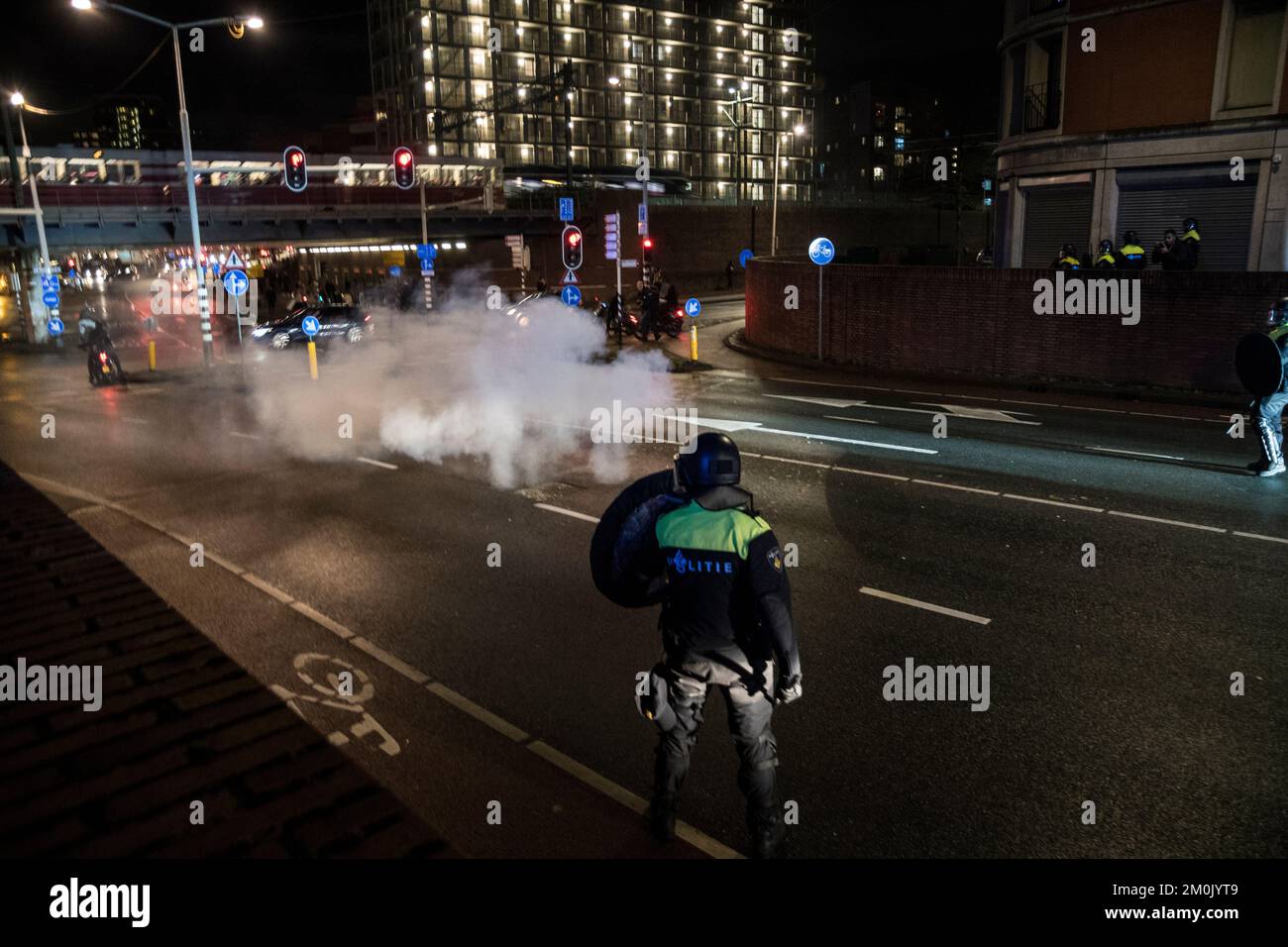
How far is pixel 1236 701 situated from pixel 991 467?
6261 millimetres

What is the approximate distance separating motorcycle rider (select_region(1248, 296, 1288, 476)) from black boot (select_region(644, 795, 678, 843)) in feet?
32.7

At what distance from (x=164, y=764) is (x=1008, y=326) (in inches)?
739

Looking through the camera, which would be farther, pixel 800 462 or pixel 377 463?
pixel 377 463

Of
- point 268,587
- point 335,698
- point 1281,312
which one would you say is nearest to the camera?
point 335,698

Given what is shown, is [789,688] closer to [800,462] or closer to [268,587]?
[268,587]

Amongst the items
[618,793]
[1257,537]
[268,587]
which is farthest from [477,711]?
[1257,537]

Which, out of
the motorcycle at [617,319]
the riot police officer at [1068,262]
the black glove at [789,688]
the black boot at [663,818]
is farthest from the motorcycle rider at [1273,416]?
the motorcycle at [617,319]

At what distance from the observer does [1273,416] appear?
10641 millimetres

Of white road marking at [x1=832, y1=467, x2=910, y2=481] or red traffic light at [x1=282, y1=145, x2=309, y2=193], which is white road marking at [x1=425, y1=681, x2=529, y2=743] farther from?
red traffic light at [x1=282, y1=145, x2=309, y2=193]

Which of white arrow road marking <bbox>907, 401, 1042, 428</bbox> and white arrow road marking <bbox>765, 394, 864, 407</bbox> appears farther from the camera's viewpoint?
white arrow road marking <bbox>765, 394, 864, 407</bbox>

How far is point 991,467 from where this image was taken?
11.5 metres

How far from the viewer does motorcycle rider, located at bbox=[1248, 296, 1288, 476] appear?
33.6 ft

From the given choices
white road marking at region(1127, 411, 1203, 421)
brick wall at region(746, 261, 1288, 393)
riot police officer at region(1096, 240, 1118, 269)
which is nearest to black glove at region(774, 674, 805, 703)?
white road marking at region(1127, 411, 1203, 421)
